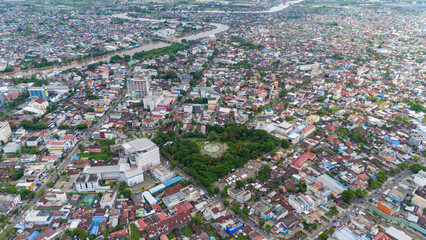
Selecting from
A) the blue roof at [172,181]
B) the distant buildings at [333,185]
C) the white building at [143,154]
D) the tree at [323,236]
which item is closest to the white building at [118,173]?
the white building at [143,154]

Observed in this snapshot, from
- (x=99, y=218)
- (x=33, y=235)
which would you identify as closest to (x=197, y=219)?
(x=99, y=218)

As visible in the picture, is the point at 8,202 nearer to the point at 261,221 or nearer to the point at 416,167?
the point at 261,221

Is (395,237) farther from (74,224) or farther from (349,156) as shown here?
(74,224)

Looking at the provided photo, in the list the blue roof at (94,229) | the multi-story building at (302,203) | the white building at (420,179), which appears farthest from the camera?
the white building at (420,179)

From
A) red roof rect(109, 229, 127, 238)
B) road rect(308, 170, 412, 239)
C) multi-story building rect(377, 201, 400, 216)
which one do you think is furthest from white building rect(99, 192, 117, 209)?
multi-story building rect(377, 201, 400, 216)

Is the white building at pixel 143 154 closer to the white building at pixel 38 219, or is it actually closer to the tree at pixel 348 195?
the white building at pixel 38 219

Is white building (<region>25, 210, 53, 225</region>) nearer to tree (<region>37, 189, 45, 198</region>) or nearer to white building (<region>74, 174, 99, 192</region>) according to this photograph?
tree (<region>37, 189, 45, 198</region>)

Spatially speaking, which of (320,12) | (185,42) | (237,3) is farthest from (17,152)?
(237,3)
